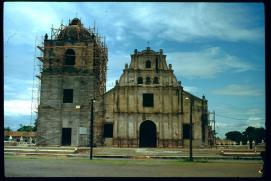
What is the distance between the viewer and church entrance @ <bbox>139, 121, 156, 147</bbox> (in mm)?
37812

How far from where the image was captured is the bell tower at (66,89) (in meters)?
37.2

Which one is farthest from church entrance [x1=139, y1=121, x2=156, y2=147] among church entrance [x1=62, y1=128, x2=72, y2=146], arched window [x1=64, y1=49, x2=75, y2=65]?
arched window [x1=64, y1=49, x2=75, y2=65]

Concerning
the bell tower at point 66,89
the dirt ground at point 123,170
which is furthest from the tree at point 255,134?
the dirt ground at point 123,170

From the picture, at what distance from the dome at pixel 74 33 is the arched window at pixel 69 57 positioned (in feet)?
4.48

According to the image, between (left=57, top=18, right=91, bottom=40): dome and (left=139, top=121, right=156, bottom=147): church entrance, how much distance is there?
10327 millimetres

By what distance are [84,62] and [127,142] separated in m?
8.69

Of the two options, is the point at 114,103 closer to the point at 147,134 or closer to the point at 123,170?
the point at 147,134

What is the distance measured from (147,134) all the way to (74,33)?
40.5ft

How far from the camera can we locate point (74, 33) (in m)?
38.9

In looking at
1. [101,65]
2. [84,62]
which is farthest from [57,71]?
[101,65]

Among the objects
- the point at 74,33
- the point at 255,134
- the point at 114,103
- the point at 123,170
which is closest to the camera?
the point at 123,170

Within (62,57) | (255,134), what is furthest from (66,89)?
(255,134)

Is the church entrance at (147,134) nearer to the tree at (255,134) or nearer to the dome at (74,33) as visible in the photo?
the dome at (74,33)

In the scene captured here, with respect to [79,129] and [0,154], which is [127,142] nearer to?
[79,129]
